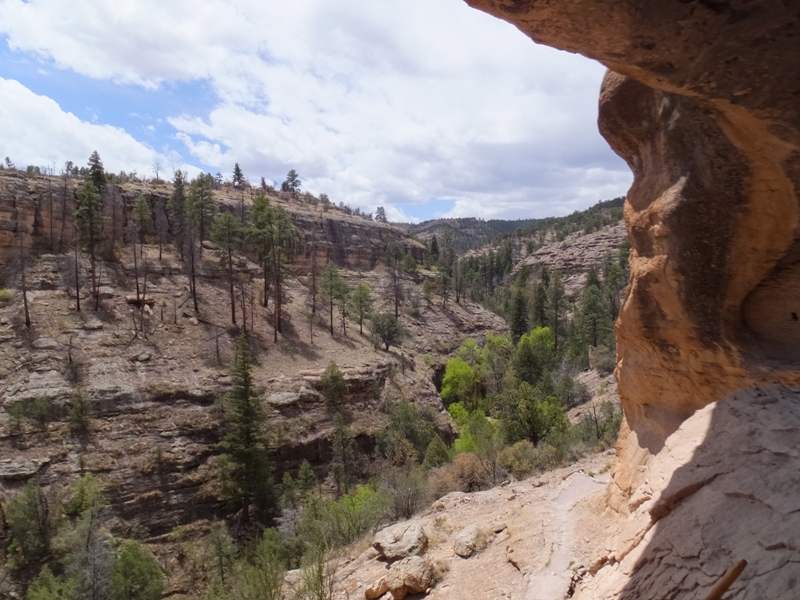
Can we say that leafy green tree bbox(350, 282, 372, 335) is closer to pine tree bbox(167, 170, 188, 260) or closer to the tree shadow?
pine tree bbox(167, 170, 188, 260)

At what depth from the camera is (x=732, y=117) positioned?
4.89m

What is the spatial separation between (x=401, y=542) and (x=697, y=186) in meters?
9.05

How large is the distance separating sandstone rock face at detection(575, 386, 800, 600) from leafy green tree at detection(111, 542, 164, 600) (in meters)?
14.7

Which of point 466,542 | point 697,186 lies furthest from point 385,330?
point 697,186

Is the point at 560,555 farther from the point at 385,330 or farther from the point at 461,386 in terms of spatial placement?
the point at 385,330

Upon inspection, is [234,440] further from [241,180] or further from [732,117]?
[241,180]

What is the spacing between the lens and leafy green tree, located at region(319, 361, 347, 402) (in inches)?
1277

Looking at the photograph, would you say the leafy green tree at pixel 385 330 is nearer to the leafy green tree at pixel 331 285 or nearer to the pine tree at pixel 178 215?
the leafy green tree at pixel 331 285

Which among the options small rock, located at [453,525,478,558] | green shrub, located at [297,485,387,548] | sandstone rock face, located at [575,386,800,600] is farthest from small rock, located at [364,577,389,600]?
sandstone rock face, located at [575,386,800,600]

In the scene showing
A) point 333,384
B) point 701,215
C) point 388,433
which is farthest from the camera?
point 333,384

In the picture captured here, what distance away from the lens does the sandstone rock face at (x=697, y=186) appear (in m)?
4.21

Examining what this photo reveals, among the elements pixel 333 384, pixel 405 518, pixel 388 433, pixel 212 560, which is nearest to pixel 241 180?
pixel 333 384

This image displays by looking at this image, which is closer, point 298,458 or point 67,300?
point 298,458

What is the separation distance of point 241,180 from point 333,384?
169ft
